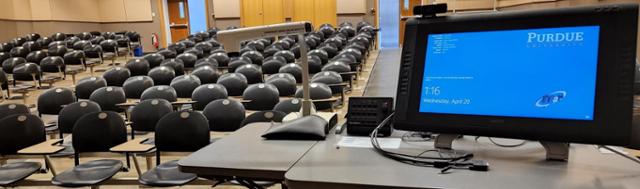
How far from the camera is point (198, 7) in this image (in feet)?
60.5

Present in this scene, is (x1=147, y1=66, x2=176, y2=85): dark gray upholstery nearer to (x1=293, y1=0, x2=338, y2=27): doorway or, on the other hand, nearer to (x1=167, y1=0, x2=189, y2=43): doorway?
(x1=293, y1=0, x2=338, y2=27): doorway

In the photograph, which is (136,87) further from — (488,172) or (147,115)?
(488,172)

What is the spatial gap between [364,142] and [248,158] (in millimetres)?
428

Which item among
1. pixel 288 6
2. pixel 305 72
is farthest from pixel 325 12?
pixel 305 72

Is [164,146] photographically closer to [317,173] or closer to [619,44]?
[317,173]

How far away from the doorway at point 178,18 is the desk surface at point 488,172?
18168 mm

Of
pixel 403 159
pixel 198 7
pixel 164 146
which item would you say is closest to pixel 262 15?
pixel 198 7

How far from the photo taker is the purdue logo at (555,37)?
1316mm

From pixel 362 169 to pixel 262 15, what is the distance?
1675 cm

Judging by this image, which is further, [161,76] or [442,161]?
[161,76]

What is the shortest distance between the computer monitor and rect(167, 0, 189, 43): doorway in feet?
59.3

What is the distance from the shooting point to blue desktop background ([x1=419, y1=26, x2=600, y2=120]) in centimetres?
131

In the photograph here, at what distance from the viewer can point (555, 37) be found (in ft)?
4.40

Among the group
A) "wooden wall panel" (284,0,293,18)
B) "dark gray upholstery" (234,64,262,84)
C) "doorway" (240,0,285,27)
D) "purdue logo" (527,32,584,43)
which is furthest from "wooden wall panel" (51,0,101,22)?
"purdue logo" (527,32,584,43)
